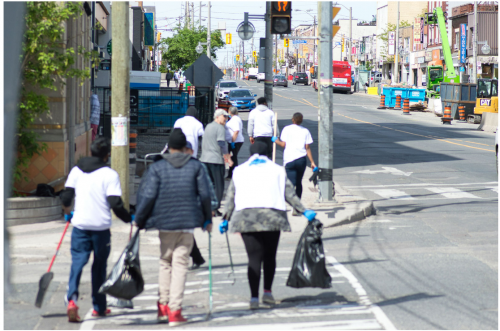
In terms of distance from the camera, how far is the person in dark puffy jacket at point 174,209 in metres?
5.70

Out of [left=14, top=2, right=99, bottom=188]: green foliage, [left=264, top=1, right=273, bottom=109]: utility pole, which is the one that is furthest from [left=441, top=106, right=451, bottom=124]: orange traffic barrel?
[left=14, top=2, right=99, bottom=188]: green foliage

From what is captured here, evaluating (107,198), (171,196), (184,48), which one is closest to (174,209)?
(171,196)

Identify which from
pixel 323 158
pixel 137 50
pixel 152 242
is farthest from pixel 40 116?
pixel 137 50

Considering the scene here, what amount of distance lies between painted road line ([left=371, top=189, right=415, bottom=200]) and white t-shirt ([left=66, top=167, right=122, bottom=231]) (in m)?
9.11

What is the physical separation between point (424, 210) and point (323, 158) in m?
2.20

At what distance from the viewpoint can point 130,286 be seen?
5.70 metres

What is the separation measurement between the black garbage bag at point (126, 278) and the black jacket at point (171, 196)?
0.93 feet

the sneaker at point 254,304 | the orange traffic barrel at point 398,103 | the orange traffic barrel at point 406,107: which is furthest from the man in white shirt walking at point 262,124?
the orange traffic barrel at point 398,103

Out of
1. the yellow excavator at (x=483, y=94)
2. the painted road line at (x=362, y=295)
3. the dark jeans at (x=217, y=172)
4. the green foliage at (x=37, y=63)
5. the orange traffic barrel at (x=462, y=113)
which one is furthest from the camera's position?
the orange traffic barrel at (x=462, y=113)

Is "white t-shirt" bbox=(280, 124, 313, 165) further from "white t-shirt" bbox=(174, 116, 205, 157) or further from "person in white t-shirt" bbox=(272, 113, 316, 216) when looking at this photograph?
"white t-shirt" bbox=(174, 116, 205, 157)

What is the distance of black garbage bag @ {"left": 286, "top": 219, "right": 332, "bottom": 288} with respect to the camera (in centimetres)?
618

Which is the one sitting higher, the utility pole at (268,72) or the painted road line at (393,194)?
the utility pole at (268,72)

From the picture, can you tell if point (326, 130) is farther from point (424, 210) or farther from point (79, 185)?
point (79, 185)

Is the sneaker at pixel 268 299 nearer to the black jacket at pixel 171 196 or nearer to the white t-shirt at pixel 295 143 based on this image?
the black jacket at pixel 171 196
